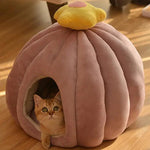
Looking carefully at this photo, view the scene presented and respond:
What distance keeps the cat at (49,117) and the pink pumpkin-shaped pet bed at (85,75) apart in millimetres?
40

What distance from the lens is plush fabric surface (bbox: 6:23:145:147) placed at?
1386 mm

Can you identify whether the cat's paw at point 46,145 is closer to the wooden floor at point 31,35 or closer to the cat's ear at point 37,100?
the wooden floor at point 31,35

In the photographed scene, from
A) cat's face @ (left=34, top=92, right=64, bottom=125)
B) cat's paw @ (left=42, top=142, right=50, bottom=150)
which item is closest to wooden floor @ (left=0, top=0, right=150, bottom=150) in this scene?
cat's paw @ (left=42, top=142, right=50, bottom=150)

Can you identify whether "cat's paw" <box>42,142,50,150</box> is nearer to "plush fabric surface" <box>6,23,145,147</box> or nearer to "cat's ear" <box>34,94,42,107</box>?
"plush fabric surface" <box>6,23,145,147</box>

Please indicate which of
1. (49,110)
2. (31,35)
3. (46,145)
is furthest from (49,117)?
(31,35)

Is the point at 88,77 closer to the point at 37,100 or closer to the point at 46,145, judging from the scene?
the point at 37,100

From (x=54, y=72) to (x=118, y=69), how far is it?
286 mm

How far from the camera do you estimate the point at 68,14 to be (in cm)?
144

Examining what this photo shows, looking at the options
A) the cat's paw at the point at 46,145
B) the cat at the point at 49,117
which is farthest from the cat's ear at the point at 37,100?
the cat's paw at the point at 46,145

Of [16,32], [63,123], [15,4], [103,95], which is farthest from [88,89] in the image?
[15,4]

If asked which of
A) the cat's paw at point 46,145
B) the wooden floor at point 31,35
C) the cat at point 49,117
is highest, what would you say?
the cat at point 49,117

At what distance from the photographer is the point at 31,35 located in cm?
265

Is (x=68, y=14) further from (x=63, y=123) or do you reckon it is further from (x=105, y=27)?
(x=63, y=123)

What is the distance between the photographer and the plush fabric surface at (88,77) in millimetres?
1386
